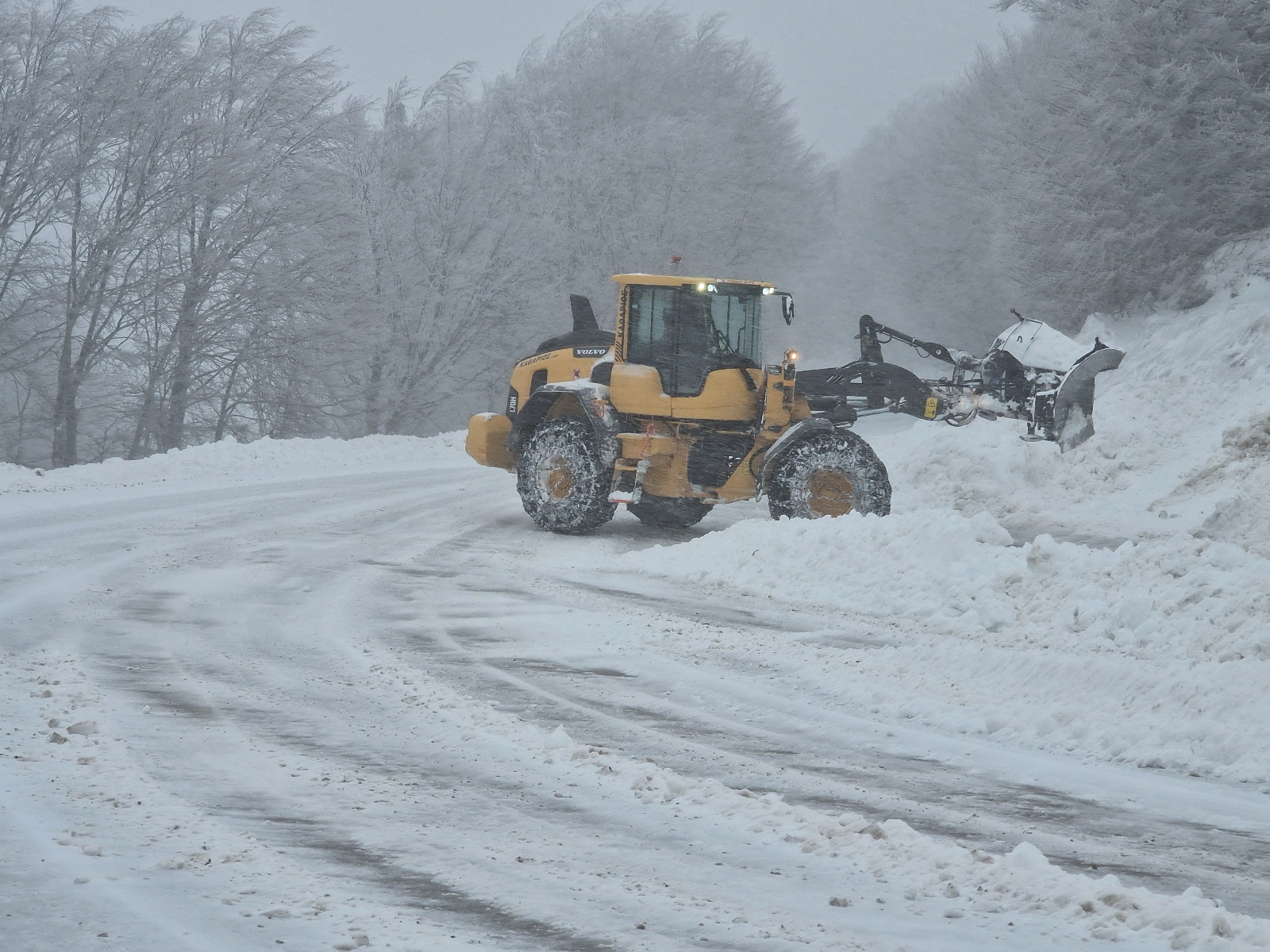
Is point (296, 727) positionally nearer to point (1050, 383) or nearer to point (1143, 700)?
point (1143, 700)

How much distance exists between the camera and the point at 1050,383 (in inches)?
507

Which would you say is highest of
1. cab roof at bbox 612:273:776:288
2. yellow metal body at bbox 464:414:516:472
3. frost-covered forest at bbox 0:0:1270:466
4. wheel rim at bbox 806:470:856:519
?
frost-covered forest at bbox 0:0:1270:466

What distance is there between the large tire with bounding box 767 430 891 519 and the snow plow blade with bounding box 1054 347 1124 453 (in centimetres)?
269

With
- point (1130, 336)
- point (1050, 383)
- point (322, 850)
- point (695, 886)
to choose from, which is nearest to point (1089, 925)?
point (695, 886)

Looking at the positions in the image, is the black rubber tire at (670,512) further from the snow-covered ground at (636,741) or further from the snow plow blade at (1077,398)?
the snow plow blade at (1077,398)

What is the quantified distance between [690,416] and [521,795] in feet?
25.2

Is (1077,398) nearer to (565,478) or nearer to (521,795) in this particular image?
(565,478)

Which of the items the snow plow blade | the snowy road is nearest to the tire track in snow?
the snowy road

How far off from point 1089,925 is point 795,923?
2.48 ft

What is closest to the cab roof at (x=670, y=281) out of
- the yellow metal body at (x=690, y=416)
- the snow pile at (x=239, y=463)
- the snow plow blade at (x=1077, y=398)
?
the yellow metal body at (x=690, y=416)

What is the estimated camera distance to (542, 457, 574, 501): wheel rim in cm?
1213

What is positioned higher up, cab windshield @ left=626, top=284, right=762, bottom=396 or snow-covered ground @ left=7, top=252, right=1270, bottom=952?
cab windshield @ left=626, top=284, right=762, bottom=396

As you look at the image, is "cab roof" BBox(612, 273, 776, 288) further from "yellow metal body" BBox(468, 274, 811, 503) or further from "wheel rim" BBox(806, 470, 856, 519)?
"wheel rim" BBox(806, 470, 856, 519)

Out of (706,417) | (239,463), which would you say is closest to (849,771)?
(706,417)
